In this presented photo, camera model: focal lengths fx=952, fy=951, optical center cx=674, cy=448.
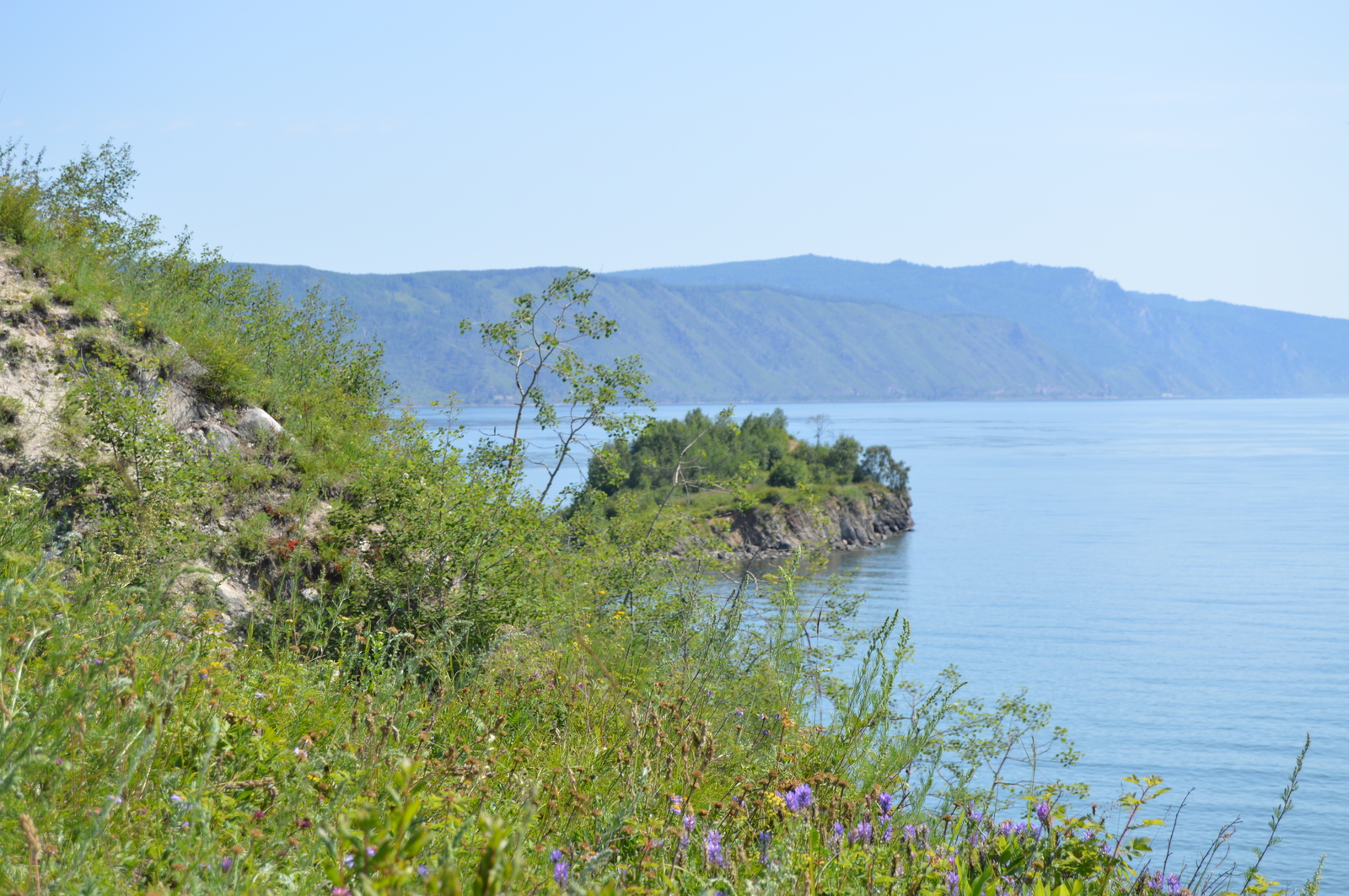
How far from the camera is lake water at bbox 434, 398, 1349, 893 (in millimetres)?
30859

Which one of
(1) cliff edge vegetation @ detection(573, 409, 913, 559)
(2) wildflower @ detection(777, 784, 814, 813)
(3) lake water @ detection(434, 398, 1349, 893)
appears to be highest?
(2) wildflower @ detection(777, 784, 814, 813)

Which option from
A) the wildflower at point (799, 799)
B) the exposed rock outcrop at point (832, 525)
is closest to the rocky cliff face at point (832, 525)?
the exposed rock outcrop at point (832, 525)

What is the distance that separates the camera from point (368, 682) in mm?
4480

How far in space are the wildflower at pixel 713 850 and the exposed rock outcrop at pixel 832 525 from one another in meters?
57.7

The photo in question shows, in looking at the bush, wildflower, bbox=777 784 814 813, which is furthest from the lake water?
the bush

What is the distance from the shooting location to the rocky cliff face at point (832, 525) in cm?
7075

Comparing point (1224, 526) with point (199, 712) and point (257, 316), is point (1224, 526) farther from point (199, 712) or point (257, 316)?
point (199, 712)

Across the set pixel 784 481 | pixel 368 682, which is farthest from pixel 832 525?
pixel 368 682

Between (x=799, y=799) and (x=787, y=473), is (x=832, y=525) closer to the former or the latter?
(x=787, y=473)

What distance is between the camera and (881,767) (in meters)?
4.59

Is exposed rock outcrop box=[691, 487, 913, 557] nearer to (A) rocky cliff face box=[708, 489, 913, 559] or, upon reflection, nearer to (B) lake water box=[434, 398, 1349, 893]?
(A) rocky cliff face box=[708, 489, 913, 559]

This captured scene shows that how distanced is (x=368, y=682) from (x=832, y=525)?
6468cm

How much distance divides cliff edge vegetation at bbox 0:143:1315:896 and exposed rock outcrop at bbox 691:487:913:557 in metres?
51.2

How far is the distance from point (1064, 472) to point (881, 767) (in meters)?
148
